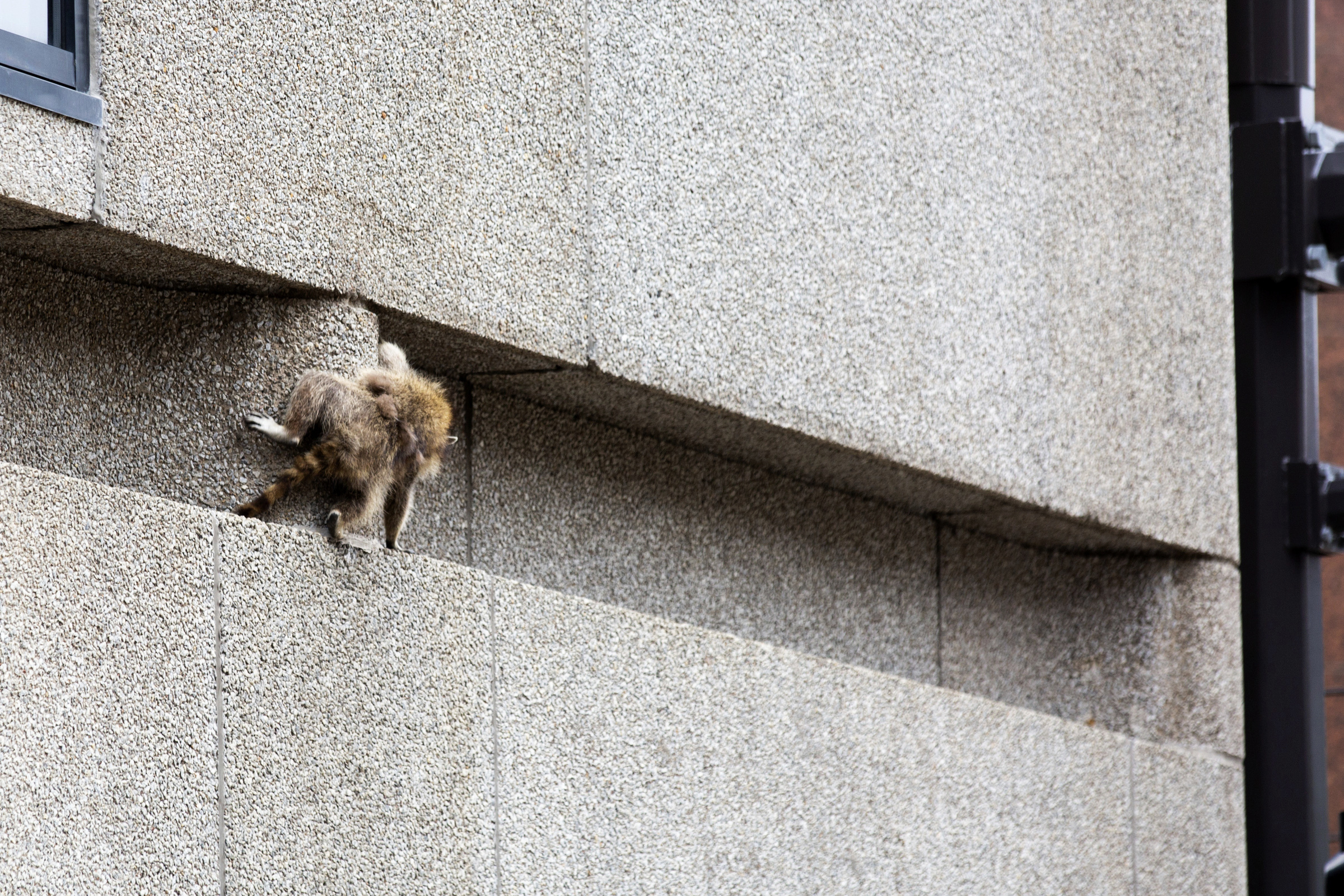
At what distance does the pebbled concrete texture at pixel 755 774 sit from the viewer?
476 cm

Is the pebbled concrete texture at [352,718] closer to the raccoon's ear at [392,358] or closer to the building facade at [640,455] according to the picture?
the building facade at [640,455]

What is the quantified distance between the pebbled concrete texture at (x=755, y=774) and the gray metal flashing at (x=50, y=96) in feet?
5.22

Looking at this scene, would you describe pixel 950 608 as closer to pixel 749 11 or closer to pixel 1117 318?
pixel 1117 318

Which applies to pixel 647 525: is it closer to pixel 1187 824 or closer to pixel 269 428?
pixel 269 428

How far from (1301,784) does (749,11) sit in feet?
13.9

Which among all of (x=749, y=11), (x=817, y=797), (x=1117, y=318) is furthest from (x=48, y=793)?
(x=1117, y=318)

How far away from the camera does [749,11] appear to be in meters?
5.59

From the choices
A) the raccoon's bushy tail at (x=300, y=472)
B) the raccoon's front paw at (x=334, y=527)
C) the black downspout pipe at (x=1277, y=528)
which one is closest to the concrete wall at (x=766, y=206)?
the black downspout pipe at (x=1277, y=528)

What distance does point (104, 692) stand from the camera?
3623 mm

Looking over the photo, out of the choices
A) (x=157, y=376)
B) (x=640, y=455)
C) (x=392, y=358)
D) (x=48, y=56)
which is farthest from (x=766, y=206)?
(x=48, y=56)

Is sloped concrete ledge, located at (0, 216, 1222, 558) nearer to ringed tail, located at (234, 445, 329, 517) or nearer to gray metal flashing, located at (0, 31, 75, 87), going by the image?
gray metal flashing, located at (0, 31, 75, 87)

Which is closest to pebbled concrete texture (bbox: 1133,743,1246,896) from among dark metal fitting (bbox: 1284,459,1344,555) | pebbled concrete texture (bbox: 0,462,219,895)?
dark metal fitting (bbox: 1284,459,1344,555)

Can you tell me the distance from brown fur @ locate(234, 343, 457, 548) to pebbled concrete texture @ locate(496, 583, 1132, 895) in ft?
1.45

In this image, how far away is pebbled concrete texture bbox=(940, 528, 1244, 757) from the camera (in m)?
7.69
